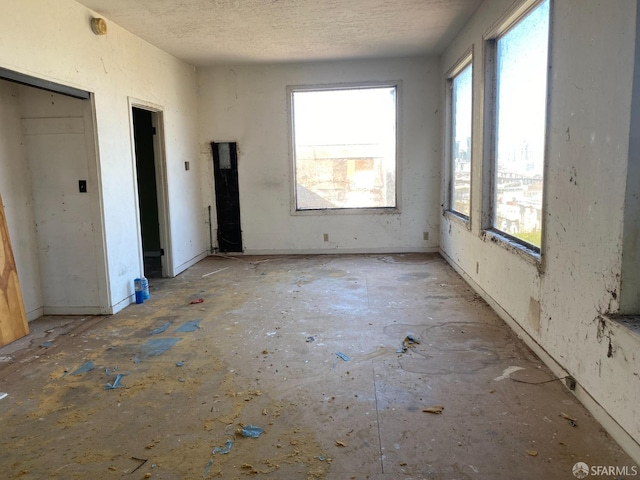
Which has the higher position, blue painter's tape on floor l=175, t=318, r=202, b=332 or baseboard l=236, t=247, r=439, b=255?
baseboard l=236, t=247, r=439, b=255

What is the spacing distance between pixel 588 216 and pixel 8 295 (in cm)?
407

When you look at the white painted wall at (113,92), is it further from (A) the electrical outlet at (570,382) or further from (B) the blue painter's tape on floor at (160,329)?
(A) the electrical outlet at (570,382)

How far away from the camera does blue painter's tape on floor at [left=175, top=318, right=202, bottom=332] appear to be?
3836 millimetres

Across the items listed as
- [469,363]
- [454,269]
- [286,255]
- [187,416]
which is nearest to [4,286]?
[187,416]

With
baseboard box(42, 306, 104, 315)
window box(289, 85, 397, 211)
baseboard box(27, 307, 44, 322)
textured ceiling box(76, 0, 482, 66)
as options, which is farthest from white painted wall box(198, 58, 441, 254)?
baseboard box(27, 307, 44, 322)

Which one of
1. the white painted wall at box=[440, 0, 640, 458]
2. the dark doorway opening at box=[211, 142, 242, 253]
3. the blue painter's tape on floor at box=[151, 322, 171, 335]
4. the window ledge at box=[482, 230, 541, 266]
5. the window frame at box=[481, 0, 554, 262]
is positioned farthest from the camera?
the dark doorway opening at box=[211, 142, 242, 253]

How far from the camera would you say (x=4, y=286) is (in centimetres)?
348

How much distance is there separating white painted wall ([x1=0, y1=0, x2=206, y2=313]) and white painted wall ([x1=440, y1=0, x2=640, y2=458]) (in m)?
3.64

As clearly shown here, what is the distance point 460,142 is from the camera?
224 inches

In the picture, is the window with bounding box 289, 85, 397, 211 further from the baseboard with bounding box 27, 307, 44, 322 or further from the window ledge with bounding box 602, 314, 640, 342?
the window ledge with bounding box 602, 314, 640, 342

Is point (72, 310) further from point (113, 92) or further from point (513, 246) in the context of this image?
point (513, 246)

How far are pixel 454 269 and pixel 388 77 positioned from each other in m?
2.99

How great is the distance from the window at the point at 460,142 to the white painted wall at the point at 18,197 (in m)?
4.42

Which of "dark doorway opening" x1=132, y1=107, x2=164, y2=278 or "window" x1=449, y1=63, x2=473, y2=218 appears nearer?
"window" x1=449, y1=63, x2=473, y2=218
